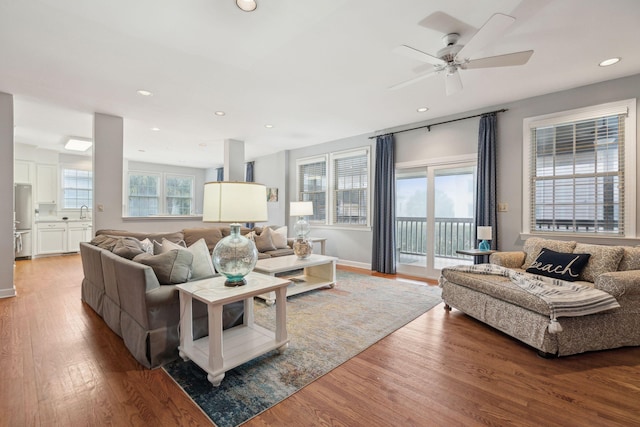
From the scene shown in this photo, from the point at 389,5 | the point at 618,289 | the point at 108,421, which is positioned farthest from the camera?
the point at 618,289

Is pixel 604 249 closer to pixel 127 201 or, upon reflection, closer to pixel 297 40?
pixel 297 40

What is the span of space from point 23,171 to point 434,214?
877 cm

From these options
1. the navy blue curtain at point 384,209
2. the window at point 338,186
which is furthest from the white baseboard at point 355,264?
the window at point 338,186

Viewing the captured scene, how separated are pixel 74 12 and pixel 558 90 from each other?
505 centimetres

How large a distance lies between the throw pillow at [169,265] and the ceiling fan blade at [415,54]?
2.35m

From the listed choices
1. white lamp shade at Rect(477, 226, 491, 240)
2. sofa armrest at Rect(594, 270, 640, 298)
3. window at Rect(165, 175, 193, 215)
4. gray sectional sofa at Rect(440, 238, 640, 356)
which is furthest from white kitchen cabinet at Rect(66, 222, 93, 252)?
sofa armrest at Rect(594, 270, 640, 298)

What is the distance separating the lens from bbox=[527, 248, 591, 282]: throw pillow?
2826 millimetres

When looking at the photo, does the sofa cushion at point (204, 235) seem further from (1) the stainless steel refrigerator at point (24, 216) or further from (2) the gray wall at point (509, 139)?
(1) the stainless steel refrigerator at point (24, 216)

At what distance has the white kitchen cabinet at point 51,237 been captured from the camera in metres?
6.50

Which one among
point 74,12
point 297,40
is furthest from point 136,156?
point 297,40

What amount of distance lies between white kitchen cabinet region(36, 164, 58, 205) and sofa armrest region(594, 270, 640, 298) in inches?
393

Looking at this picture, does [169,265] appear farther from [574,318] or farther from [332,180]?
[332,180]

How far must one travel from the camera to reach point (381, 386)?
1.87 m

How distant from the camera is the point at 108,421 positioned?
5.07 ft
